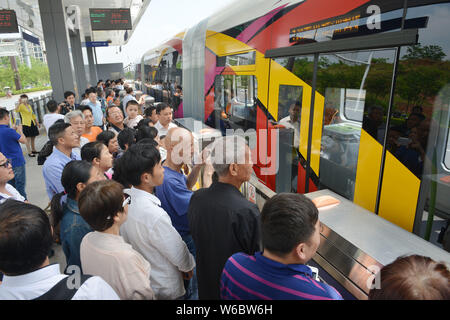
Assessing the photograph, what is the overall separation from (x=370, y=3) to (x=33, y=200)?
6.54 metres

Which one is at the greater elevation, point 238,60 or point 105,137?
point 238,60

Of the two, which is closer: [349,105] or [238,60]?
[349,105]

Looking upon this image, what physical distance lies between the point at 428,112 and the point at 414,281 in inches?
66.8

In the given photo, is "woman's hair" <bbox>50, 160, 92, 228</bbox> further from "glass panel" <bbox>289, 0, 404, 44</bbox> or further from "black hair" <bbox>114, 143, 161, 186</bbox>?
"glass panel" <bbox>289, 0, 404, 44</bbox>

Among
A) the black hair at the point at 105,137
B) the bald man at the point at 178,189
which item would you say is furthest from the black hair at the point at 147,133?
the bald man at the point at 178,189

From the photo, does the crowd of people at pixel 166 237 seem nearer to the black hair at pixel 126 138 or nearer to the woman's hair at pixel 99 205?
the woman's hair at pixel 99 205

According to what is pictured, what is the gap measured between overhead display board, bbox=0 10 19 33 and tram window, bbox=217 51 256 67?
8.62 metres

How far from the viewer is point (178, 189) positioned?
2602 millimetres

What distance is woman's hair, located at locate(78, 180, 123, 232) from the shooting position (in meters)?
1.67

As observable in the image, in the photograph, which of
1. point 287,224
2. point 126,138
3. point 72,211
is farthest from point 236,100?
point 287,224

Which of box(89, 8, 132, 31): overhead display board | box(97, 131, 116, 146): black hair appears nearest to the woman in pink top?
box(97, 131, 116, 146): black hair

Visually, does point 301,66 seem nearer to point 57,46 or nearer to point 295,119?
point 295,119
